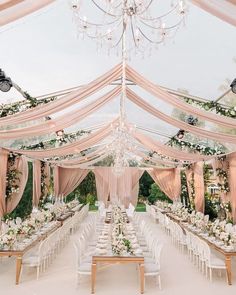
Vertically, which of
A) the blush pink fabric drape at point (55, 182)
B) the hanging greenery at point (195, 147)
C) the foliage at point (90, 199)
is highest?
the hanging greenery at point (195, 147)

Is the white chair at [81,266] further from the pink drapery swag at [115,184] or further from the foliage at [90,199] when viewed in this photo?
the foliage at [90,199]

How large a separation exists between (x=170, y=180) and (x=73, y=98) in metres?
13.3

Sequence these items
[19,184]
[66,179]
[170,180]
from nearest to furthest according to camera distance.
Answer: [19,184] → [170,180] → [66,179]

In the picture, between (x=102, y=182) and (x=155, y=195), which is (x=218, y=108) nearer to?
(x=102, y=182)

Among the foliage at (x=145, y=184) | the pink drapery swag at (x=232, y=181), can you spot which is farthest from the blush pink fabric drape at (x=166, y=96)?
the foliage at (x=145, y=184)

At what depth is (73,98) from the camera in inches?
205

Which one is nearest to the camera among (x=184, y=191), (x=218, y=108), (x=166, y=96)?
(x=166, y=96)

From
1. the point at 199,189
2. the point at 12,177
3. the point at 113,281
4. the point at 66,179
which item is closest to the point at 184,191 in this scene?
the point at 199,189

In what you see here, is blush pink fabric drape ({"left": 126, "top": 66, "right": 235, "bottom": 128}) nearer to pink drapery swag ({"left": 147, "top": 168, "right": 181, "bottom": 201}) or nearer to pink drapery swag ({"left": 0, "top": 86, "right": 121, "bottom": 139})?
pink drapery swag ({"left": 0, "top": 86, "right": 121, "bottom": 139})

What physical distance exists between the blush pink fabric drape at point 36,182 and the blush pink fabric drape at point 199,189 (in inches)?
235

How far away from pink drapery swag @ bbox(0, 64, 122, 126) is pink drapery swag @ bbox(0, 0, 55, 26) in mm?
2191

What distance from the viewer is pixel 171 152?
380 inches

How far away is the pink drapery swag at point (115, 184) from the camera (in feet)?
64.5

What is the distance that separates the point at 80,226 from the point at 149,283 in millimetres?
8393
